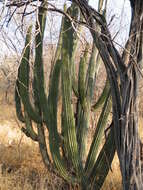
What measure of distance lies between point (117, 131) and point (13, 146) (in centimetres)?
493

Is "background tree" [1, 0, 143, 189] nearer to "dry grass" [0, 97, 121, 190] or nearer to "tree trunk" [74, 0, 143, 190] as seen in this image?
"tree trunk" [74, 0, 143, 190]

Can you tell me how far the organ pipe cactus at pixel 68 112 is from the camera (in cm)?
417

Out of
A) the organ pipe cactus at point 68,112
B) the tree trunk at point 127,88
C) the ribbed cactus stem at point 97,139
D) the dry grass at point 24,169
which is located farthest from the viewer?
the dry grass at point 24,169

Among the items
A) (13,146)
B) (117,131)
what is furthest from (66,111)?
(13,146)

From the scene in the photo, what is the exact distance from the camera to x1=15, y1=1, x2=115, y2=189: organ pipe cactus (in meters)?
4.17

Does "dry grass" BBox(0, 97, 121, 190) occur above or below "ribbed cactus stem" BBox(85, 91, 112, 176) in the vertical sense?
below

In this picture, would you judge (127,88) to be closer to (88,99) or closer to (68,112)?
(68,112)

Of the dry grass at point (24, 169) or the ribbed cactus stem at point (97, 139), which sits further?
the dry grass at point (24, 169)

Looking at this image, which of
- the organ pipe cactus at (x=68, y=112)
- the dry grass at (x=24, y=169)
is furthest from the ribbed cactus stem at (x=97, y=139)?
the dry grass at (x=24, y=169)

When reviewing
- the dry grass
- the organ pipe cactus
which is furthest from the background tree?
the dry grass

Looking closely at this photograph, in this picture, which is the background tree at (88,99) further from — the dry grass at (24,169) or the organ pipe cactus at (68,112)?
the dry grass at (24,169)

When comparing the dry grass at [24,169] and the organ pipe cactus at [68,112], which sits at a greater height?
the organ pipe cactus at [68,112]

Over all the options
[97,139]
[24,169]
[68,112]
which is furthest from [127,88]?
[24,169]

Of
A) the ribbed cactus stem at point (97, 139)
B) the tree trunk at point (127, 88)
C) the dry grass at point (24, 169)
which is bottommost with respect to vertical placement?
the dry grass at point (24, 169)
